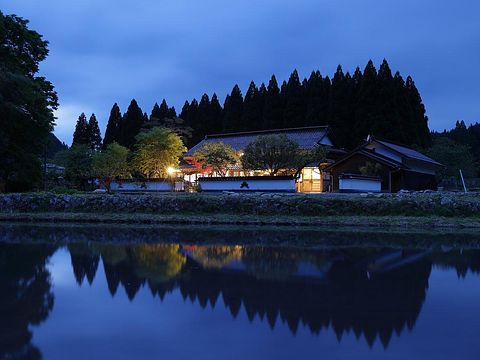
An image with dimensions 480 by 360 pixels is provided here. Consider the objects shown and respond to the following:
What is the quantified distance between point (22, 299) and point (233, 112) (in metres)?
48.9

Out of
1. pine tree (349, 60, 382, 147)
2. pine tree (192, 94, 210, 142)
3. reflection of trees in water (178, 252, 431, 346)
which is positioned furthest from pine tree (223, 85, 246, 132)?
reflection of trees in water (178, 252, 431, 346)

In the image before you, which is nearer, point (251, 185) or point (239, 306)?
point (239, 306)

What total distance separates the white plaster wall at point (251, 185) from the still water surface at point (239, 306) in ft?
48.5

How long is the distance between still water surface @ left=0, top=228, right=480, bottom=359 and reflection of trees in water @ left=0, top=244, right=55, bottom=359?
2 cm

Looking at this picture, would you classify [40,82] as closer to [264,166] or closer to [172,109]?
[264,166]

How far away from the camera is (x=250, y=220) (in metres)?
16.7

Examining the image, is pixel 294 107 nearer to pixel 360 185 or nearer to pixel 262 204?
pixel 360 185

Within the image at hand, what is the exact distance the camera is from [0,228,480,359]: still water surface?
367 cm

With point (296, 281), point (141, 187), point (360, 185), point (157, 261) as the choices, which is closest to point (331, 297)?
point (296, 281)

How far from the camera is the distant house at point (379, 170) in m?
25.5

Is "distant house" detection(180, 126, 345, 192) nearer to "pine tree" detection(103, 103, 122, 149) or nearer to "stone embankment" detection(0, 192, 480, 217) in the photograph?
"stone embankment" detection(0, 192, 480, 217)

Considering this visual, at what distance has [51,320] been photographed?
443 cm

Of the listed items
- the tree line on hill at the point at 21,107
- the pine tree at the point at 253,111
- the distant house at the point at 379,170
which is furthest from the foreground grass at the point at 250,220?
the pine tree at the point at 253,111

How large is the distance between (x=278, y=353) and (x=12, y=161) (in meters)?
22.6
